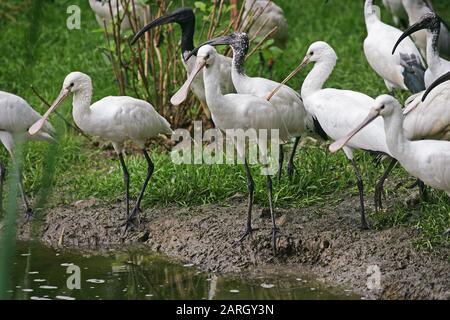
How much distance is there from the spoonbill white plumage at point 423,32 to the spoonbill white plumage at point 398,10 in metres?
0.85

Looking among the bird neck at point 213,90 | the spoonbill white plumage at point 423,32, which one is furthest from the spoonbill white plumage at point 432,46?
the bird neck at point 213,90

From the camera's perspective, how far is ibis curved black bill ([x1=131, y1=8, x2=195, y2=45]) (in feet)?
23.2

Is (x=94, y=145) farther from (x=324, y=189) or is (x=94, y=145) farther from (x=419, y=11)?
(x=419, y=11)

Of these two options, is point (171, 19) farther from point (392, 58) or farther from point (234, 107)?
point (392, 58)

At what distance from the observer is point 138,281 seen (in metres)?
5.51

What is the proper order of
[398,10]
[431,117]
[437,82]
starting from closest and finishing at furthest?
[437,82]
[431,117]
[398,10]

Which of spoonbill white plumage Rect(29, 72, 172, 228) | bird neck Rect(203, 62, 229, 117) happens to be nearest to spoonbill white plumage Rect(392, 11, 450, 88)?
bird neck Rect(203, 62, 229, 117)

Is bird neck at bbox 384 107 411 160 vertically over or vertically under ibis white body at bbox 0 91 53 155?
under

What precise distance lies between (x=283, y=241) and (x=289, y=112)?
104 cm

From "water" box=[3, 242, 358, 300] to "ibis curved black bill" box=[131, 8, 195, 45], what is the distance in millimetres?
1992

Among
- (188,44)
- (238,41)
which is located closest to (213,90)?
(238,41)

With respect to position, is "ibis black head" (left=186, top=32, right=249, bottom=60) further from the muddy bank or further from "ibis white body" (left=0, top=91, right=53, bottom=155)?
"ibis white body" (left=0, top=91, right=53, bottom=155)

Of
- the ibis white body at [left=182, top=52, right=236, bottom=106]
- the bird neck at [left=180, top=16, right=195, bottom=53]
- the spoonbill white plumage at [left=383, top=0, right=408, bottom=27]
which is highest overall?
the spoonbill white plumage at [left=383, top=0, right=408, bottom=27]

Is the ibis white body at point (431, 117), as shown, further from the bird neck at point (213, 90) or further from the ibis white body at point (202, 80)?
the ibis white body at point (202, 80)
